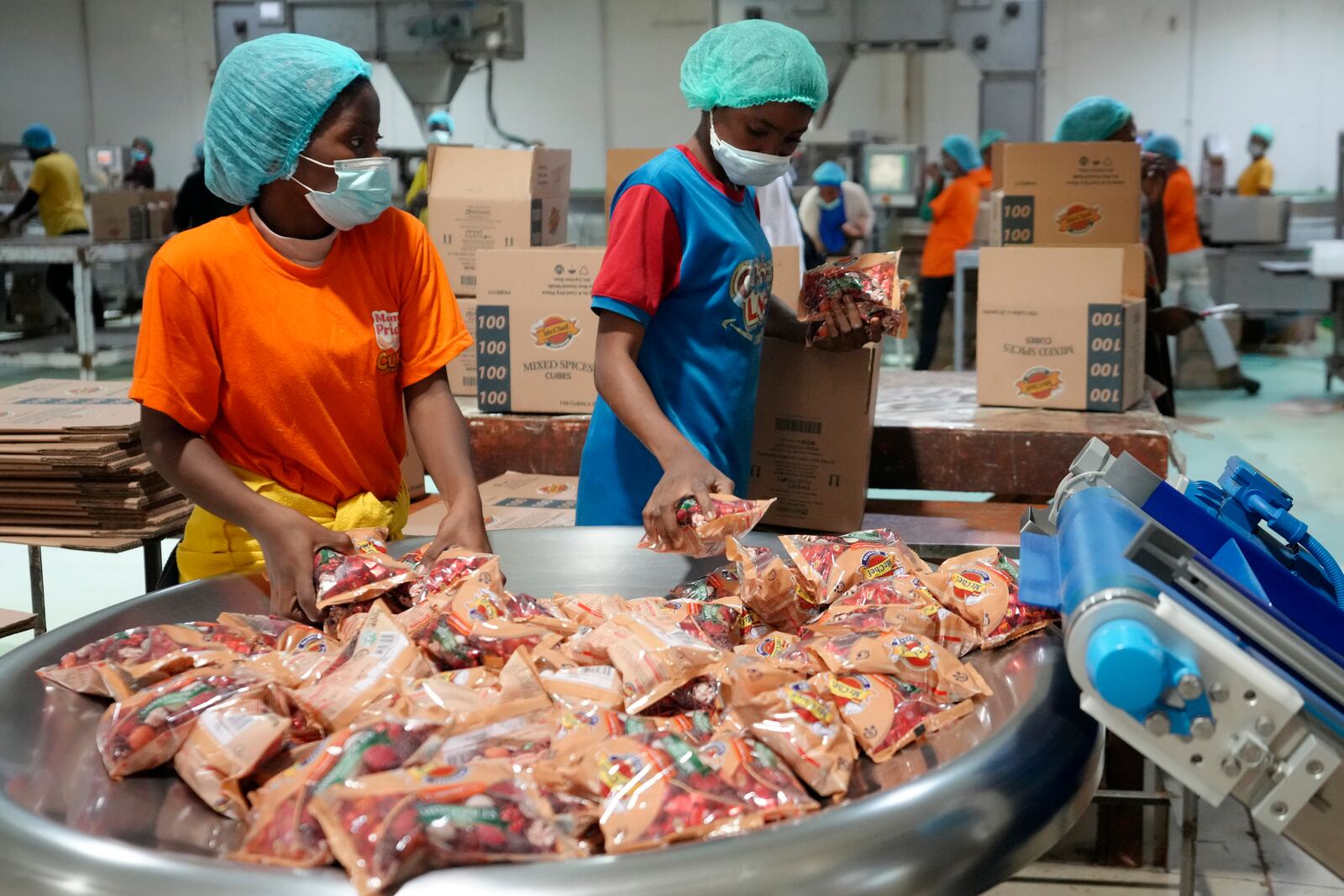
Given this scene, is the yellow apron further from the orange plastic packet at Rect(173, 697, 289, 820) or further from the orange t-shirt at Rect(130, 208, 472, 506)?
the orange plastic packet at Rect(173, 697, 289, 820)

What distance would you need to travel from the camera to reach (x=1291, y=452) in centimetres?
627

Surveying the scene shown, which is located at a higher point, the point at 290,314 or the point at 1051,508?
the point at 290,314

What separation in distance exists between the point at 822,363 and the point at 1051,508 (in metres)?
0.95

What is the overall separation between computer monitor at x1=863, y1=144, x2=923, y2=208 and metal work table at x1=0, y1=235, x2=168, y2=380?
210 inches

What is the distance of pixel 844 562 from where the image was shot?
145cm

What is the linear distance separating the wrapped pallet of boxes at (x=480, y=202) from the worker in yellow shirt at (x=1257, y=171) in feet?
28.5

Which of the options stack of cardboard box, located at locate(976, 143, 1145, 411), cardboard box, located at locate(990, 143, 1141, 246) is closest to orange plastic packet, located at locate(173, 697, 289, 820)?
stack of cardboard box, located at locate(976, 143, 1145, 411)

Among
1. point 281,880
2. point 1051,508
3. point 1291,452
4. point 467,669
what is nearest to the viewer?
point 281,880

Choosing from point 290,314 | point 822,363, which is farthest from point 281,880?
point 822,363

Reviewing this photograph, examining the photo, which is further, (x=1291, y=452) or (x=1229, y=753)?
(x=1291, y=452)

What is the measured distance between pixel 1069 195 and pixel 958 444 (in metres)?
1.14

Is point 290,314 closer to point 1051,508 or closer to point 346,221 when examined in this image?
point 346,221

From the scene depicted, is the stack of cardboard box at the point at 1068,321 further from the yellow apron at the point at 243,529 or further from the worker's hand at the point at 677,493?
the yellow apron at the point at 243,529

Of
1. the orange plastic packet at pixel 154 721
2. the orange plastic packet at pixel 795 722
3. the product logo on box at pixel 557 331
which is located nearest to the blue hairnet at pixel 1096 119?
the product logo on box at pixel 557 331
